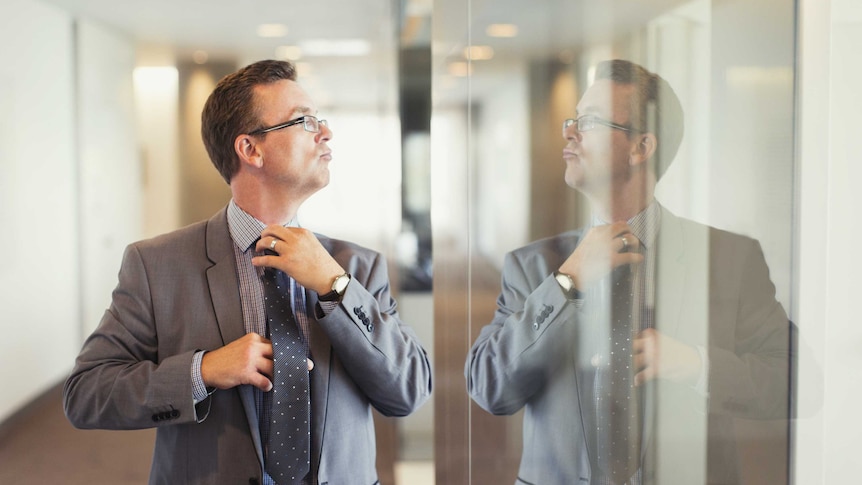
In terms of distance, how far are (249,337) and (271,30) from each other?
33.6 inches

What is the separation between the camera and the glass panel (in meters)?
1.28

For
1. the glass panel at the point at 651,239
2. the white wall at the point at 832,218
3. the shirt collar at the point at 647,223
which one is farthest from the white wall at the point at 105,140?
the white wall at the point at 832,218

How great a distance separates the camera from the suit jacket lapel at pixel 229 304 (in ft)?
5.08

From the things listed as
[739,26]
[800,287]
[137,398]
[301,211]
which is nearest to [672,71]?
[739,26]

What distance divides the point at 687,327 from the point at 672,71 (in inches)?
17.4

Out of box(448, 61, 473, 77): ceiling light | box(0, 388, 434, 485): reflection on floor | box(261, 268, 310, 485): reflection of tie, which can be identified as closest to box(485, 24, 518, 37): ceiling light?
box(448, 61, 473, 77): ceiling light

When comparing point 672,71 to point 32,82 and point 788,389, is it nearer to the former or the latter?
point 788,389

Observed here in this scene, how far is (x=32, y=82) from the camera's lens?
6.06 ft

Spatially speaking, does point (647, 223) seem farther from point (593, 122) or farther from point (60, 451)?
point (60, 451)

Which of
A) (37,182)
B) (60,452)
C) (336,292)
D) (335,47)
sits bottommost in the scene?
(60,452)

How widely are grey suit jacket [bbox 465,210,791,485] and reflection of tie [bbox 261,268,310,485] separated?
0.45 metres

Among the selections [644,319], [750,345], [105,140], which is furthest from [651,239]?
[105,140]

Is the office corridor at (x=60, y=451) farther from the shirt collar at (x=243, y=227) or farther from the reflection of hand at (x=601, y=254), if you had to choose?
the reflection of hand at (x=601, y=254)

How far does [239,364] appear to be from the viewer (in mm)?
1515
